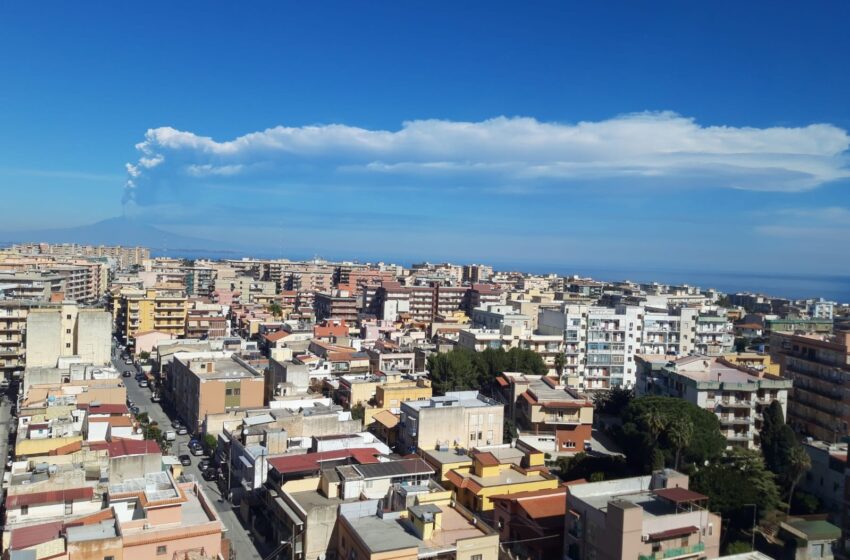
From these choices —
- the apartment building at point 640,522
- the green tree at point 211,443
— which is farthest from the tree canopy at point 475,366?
the apartment building at point 640,522

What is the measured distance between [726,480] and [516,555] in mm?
7965

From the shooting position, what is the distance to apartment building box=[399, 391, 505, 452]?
94.1ft

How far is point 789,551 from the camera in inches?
821

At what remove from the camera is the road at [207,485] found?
71.3ft

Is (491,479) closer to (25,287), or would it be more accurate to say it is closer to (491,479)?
(491,479)

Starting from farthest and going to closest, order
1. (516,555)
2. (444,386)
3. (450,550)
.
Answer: (444,386)
(516,555)
(450,550)

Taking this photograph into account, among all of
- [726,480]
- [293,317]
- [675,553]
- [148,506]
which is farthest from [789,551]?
[293,317]

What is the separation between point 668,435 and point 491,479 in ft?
27.8

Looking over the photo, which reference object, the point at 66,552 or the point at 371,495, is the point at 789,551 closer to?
the point at 371,495

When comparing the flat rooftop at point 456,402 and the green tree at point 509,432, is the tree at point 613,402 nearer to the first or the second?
the green tree at point 509,432

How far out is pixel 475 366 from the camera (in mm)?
41156

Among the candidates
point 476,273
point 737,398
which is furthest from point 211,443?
point 476,273

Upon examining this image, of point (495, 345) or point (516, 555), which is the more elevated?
point (495, 345)

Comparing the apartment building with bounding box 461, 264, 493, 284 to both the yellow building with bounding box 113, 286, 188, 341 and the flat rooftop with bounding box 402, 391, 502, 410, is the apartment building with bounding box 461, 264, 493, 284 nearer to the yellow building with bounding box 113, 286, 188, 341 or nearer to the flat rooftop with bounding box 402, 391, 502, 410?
the yellow building with bounding box 113, 286, 188, 341
